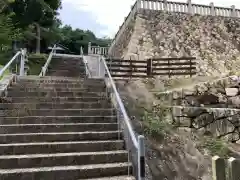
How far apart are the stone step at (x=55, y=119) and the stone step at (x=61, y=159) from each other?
1128 millimetres

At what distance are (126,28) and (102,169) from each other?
13439mm

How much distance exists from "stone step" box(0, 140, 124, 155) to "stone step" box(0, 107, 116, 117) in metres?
1.14

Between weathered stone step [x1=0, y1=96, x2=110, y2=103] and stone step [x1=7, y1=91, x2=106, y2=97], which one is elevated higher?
stone step [x1=7, y1=91, x2=106, y2=97]

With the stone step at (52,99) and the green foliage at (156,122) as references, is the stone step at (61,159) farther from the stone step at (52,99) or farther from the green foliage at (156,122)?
the stone step at (52,99)

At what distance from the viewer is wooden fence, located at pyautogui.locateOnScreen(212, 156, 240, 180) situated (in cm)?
234

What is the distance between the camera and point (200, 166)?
17.4ft

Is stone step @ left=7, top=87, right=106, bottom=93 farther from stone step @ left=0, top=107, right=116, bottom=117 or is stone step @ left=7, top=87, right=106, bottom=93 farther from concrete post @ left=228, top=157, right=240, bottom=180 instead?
concrete post @ left=228, top=157, right=240, bottom=180

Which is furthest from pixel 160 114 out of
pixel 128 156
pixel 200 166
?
pixel 128 156

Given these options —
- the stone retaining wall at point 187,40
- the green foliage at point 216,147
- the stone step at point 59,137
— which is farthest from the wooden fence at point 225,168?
the stone retaining wall at point 187,40

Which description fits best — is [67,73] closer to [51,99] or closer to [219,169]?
[51,99]

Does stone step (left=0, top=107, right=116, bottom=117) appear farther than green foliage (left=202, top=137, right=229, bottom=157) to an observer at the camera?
No

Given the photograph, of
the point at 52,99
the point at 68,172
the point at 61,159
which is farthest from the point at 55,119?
the point at 68,172

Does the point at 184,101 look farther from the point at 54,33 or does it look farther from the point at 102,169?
the point at 54,33

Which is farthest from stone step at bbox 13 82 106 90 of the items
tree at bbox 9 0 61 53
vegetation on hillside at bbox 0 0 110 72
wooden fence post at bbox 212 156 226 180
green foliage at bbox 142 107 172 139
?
tree at bbox 9 0 61 53
